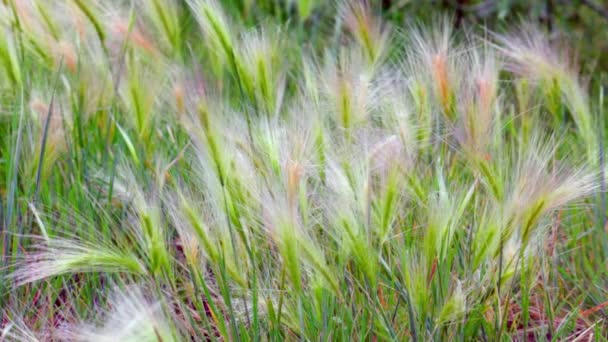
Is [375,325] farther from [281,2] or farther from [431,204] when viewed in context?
[281,2]

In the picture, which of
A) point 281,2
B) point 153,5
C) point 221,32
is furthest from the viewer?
point 281,2

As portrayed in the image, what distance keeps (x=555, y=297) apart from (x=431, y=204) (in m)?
0.46

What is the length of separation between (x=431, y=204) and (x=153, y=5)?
0.78 meters

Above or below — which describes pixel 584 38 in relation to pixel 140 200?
below

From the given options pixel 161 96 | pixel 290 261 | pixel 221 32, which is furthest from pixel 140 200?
pixel 161 96

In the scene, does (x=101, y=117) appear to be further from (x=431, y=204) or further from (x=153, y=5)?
(x=431, y=204)

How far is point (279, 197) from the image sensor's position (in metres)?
1.13

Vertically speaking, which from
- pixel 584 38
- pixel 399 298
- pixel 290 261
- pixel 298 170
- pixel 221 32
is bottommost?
pixel 584 38

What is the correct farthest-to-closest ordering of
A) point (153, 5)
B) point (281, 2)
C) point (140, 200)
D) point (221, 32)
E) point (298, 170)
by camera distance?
point (281, 2) → point (153, 5) → point (221, 32) → point (140, 200) → point (298, 170)

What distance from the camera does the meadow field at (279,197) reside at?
1185mm

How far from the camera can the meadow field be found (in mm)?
1185

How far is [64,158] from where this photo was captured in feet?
5.82

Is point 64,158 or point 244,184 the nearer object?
point 244,184

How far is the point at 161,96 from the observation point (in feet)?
5.66
